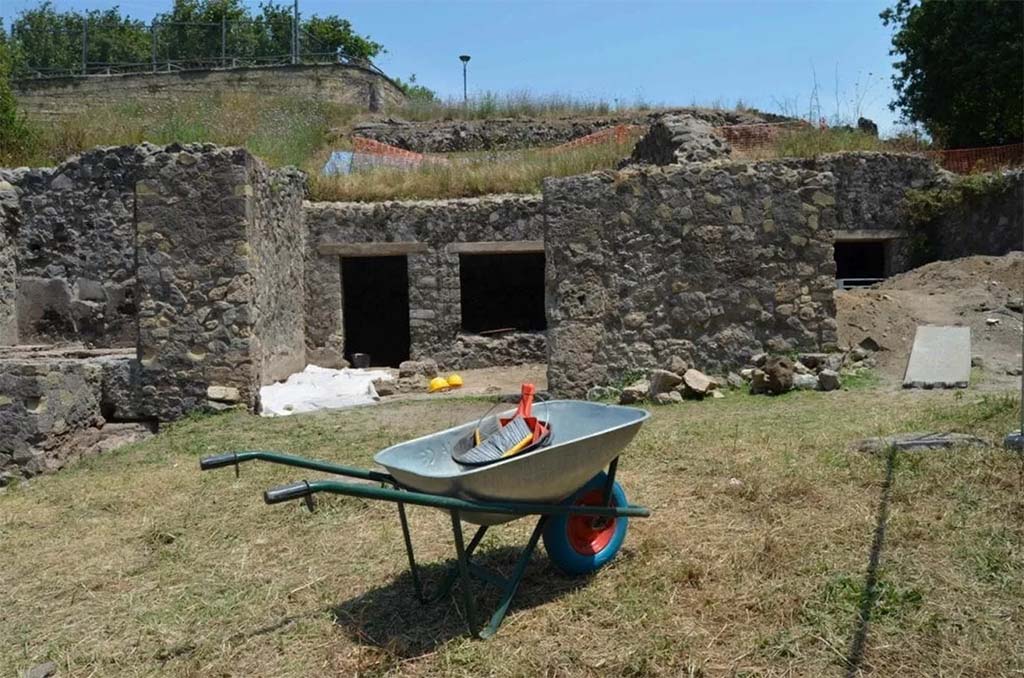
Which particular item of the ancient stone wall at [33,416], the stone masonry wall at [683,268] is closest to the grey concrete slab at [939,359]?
the stone masonry wall at [683,268]

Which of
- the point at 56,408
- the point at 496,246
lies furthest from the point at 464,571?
the point at 496,246

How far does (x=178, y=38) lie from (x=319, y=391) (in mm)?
31305

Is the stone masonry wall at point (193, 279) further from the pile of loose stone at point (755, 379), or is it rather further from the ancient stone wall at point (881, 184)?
the ancient stone wall at point (881, 184)

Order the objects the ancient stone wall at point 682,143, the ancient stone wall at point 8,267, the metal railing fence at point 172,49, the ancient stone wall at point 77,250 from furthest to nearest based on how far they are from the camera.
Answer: the metal railing fence at point 172,49 → the ancient stone wall at point 682,143 → the ancient stone wall at point 77,250 → the ancient stone wall at point 8,267

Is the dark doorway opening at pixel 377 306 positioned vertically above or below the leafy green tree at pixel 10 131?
below

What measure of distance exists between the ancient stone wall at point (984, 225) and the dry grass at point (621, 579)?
8.22m

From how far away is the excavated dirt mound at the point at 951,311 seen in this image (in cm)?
823

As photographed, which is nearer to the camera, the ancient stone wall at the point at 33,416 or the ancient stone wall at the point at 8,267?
the ancient stone wall at the point at 33,416

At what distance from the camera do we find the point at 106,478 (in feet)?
21.3

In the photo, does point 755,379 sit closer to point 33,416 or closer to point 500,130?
point 33,416

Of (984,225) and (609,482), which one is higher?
(984,225)

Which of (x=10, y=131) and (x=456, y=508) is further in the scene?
(x=10, y=131)

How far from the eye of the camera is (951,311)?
30.5ft

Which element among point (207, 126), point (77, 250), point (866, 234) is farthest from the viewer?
point (207, 126)
